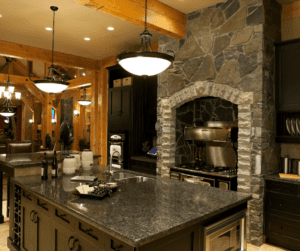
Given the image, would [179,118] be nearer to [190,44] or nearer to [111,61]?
[190,44]

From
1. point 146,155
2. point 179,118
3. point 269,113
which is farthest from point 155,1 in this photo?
point 146,155

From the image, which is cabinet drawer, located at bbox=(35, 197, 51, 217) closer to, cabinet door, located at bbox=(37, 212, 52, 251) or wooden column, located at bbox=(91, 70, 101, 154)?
cabinet door, located at bbox=(37, 212, 52, 251)

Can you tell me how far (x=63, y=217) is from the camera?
6.72ft

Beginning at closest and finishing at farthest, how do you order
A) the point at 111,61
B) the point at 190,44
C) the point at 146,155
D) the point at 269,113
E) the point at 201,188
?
1. the point at 201,188
2. the point at 269,113
3. the point at 190,44
4. the point at 146,155
5. the point at 111,61

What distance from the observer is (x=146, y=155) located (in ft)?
19.1

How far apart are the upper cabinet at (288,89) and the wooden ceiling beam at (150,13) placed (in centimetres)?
159

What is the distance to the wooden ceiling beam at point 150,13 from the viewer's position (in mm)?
3304

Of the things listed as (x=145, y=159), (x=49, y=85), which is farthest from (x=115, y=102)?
(x=49, y=85)

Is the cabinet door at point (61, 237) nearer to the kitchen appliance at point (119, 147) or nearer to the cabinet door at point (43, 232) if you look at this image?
the cabinet door at point (43, 232)

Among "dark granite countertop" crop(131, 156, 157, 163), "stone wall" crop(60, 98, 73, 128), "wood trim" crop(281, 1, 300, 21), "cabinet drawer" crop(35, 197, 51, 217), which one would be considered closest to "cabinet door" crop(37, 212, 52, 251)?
"cabinet drawer" crop(35, 197, 51, 217)

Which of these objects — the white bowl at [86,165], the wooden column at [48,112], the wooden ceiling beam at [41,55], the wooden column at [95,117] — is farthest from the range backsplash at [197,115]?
the wooden column at [48,112]

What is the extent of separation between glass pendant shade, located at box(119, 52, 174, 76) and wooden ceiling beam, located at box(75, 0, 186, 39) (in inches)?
59.1

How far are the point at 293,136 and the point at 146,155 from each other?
3120mm

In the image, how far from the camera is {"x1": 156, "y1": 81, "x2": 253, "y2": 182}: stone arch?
11.7 feet
